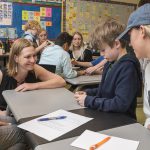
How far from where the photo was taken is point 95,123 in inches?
47.6

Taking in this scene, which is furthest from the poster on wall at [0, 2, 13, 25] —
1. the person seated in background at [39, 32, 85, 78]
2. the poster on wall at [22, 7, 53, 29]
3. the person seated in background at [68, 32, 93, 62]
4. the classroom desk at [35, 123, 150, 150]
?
the classroom desk at [35, 123, 150, 150]

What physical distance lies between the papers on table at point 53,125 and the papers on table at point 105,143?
0.36ft

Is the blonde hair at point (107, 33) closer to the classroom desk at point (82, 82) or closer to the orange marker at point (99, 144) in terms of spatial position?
the orange marker at point (99, 144)

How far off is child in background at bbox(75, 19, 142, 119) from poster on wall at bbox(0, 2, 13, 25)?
3.54 m

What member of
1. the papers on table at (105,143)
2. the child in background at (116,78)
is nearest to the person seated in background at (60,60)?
the child in background at (116,78)

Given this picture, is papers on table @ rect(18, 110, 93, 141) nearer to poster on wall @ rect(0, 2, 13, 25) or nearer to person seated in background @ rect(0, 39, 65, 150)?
person seated in background @ rect(0, 39, 65, 150)

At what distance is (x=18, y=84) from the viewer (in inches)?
79.9

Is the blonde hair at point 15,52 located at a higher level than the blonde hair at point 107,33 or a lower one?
lower

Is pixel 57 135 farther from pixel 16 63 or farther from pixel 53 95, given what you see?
pixel 16 63

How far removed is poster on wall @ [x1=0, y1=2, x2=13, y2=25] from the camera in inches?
180

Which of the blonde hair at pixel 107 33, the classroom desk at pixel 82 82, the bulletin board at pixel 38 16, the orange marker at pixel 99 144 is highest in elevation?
the bulletin board at pixel 38 16

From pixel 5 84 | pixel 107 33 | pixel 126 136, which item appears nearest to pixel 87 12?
pixel 5 84

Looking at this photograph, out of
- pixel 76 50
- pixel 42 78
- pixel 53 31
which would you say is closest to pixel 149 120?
pixel 42 78

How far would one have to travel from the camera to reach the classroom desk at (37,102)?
1414 mm
